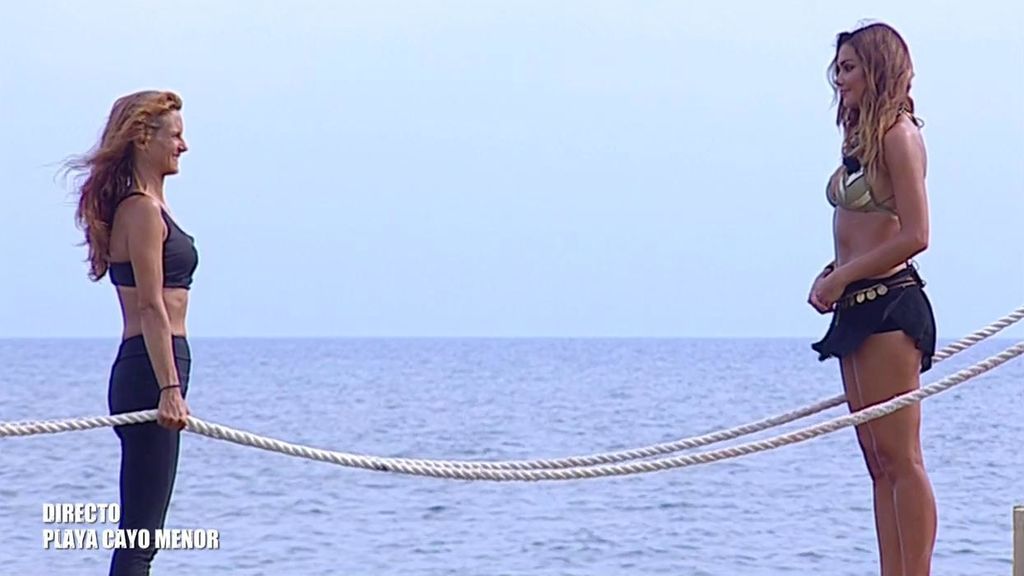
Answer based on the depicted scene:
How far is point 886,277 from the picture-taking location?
3594 mm

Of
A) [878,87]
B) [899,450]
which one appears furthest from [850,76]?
[899,450]

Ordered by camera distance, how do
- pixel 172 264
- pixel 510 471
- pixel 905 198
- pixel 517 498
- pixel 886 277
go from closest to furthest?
1. pixel 905 198
2. pixel 886 277
3. pixel 172 264
4. pixel 510 471
5. pixel 517 498

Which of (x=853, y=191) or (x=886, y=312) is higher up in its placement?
(x=853, y=191)

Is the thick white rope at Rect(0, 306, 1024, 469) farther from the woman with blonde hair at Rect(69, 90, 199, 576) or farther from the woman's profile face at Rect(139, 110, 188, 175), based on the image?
the woman's profile face at Rect(139, 110, 188, 175)

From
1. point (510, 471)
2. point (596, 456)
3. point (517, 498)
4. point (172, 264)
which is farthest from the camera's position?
point (517, 498)

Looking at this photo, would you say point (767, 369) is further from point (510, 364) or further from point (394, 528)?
point (394, 528)

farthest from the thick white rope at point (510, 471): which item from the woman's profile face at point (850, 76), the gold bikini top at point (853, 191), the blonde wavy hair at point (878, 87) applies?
the woman's profile face at point (850, 76)

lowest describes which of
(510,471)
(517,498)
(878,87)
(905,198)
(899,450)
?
(899,450)

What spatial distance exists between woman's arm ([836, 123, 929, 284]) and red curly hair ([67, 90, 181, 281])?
159cm

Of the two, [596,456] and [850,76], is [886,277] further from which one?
[596,456]

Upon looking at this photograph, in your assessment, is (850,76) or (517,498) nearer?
(850,76)

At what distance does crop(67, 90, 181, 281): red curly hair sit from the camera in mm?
3676

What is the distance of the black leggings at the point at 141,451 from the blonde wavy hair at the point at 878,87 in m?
1.57

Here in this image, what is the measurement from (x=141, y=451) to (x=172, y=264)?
42cm
